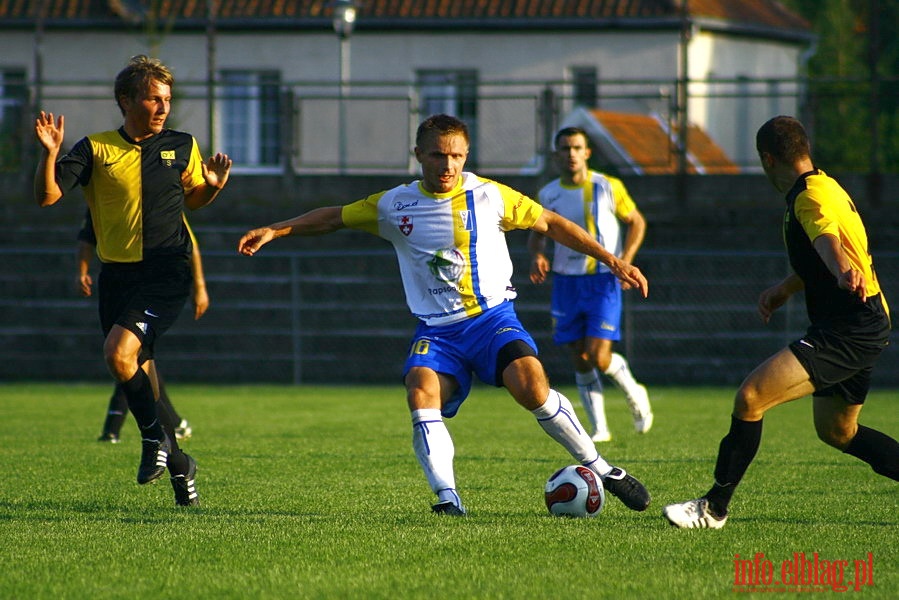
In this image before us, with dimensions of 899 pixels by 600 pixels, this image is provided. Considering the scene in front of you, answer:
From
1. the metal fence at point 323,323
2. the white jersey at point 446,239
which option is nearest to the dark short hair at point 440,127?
the white jersey at point 446,239

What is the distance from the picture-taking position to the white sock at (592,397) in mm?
10859

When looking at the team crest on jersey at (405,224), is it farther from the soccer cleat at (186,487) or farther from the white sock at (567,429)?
the soccer cleat at (186,487)

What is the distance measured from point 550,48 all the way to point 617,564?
894 inches

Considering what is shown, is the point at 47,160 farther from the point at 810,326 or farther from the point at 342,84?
the point at 342,84

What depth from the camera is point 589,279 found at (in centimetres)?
1090

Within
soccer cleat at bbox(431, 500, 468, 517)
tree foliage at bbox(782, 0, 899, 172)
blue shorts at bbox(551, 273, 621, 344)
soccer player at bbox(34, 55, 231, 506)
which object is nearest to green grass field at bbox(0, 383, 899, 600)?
soccer cleat at bbox(431, 500, 468, 517)

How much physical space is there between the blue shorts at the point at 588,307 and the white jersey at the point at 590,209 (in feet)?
0.27

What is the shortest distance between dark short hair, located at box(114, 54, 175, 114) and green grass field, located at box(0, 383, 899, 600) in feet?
7.10

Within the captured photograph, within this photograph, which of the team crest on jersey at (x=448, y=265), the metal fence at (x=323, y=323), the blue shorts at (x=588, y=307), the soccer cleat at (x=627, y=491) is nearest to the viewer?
the soccer cleat at (x=627, y=491)

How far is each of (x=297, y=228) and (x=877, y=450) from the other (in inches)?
118

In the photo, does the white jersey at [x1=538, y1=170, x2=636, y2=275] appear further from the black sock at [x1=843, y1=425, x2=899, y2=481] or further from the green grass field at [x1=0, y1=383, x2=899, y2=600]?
the black sock at [x1=843, y1=425, x2=899, y2=481]

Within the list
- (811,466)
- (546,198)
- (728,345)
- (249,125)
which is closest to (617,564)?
(811,466)

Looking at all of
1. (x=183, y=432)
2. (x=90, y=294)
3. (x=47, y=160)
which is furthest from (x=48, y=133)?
(x=183, y=432)

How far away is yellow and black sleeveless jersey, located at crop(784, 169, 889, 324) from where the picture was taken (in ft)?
19.4
